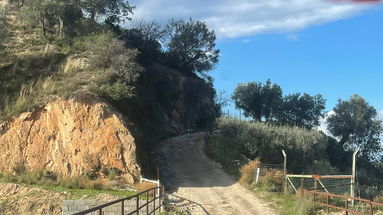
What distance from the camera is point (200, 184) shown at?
93.3 ft

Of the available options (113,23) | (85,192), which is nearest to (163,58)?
(113,23)

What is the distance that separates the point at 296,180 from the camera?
2744 centimetres

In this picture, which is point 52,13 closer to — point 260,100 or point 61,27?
point 61,27

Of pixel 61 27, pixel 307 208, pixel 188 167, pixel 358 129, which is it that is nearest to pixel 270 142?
pixel 188 167

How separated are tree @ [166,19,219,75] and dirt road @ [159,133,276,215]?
27.1m

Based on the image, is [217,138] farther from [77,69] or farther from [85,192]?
[85,192]

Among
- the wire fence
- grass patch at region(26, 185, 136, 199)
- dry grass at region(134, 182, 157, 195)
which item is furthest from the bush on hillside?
grass patch at region(26, 185, 136, 199)

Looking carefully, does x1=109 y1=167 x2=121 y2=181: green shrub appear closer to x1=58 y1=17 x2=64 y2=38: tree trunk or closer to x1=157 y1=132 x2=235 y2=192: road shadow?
x1=157 y1=132 x2=235 y2=192: road shadow

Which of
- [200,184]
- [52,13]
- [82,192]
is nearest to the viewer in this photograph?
[82,192]

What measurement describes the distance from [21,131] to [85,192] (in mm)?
8026

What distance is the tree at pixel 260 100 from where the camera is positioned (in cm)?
6275

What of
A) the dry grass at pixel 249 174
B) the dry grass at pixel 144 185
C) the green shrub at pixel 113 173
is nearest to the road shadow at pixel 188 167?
the dry grass at pixel 249 174

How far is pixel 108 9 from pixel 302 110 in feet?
102

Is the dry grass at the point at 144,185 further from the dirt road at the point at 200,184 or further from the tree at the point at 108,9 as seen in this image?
the tree at the point at 108,9
